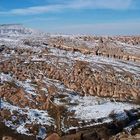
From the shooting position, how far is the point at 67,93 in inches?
2366

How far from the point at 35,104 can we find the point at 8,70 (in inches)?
691

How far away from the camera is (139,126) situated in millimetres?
46375

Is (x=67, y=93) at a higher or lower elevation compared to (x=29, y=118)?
higher

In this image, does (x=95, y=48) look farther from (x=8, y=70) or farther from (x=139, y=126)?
(x=139, y=126)

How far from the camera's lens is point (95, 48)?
9988 cm

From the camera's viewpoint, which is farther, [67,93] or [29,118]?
[67,93]

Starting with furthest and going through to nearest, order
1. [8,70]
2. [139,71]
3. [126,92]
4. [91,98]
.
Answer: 1. [139,71]
2. [8,70]
3. [126,92]
4. [91,98]

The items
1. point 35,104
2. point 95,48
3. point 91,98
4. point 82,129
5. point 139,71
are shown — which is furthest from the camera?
point 95,48

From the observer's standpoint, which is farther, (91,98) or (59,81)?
(59,81)

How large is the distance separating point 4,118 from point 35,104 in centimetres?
681

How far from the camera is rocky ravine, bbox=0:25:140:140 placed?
4628cm

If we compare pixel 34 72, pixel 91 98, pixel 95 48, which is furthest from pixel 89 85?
pixel 95 48

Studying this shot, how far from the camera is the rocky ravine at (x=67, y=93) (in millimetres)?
46281

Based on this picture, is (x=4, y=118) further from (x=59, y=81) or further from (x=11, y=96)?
(x=59, y=81)
